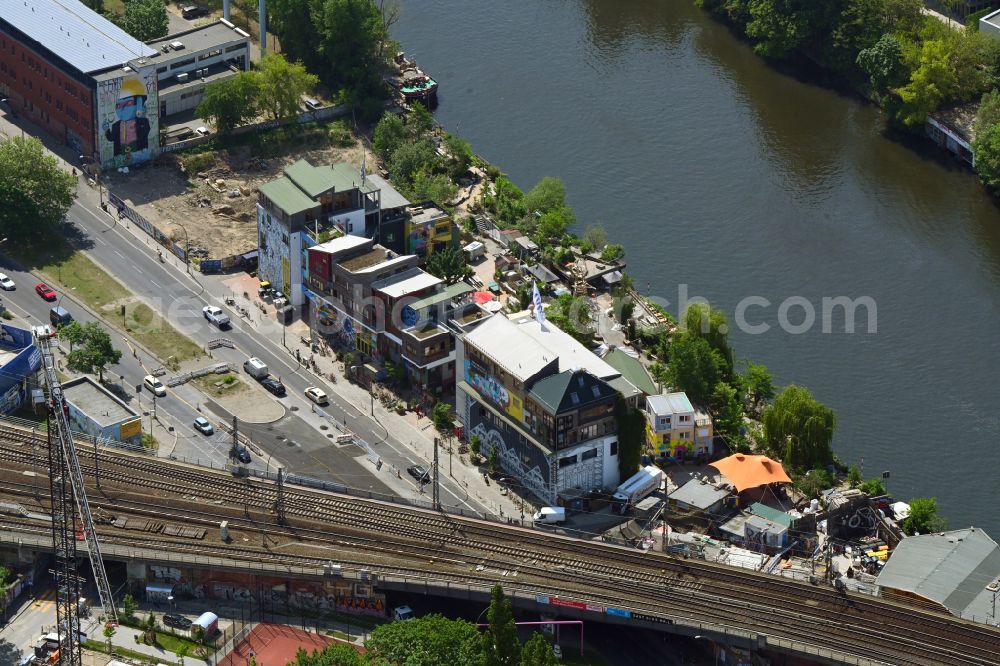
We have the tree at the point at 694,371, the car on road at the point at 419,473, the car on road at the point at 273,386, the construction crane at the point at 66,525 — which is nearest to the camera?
the construction crane at the point at 66,525

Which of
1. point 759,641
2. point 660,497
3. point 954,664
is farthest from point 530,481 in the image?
point 954,664

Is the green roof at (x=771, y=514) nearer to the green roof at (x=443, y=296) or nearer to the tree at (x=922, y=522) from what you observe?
the tree at (x=922, y=522)

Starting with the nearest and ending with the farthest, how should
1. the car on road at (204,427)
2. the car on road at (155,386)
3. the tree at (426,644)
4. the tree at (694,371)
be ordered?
1. the tree at (426,644)
2. the car on road at (204,427)
3. the tree at (694,371)
4. the car on road at (155,386)

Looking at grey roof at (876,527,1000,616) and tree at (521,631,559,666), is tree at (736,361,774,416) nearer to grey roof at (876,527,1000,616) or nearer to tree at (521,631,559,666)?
grey roof at (876,527,1000,616)

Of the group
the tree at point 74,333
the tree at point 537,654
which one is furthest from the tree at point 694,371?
the tree at point 74,333

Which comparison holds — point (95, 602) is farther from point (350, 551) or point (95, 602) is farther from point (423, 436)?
point (423, 436)

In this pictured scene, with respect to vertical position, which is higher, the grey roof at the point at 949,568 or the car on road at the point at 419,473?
the grey roof at the point at 949,568
